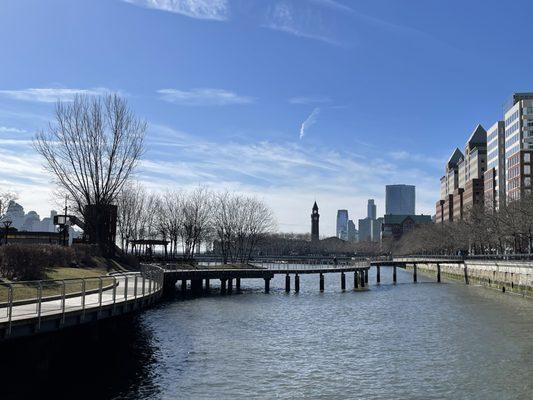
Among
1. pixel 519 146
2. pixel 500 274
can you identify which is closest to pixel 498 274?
pixel 500 274

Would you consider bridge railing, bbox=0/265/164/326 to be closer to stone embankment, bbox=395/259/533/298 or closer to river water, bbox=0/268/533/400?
river water, bbox=0/268/533/400

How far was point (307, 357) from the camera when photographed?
25.4 meters

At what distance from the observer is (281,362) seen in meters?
24.3

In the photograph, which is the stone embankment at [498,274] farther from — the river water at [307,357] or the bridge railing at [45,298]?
the bridge railing at [45,298]

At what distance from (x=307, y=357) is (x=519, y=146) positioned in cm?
12188

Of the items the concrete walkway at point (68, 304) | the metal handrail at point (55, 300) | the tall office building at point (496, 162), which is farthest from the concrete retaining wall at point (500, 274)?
the tall office building at point (496, 162)

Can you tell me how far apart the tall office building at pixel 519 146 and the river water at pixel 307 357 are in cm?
9636

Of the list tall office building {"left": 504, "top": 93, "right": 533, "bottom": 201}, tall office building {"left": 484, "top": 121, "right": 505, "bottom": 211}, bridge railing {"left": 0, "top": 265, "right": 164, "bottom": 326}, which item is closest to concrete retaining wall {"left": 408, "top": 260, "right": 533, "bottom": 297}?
tall office building {"left": 504, "top": 93, "right": 533, "bottom": 201}

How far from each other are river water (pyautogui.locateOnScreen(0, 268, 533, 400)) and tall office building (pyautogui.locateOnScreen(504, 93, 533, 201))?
316ft

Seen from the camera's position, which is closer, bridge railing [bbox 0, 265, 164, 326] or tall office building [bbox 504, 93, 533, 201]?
bridge railing [bbox 0, 265, 164, 326]

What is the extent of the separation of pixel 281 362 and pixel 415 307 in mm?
25864

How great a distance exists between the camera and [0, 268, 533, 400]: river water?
19.8 meters

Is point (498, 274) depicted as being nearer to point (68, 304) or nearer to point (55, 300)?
point (68, 304)

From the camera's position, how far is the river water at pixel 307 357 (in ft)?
65.0
